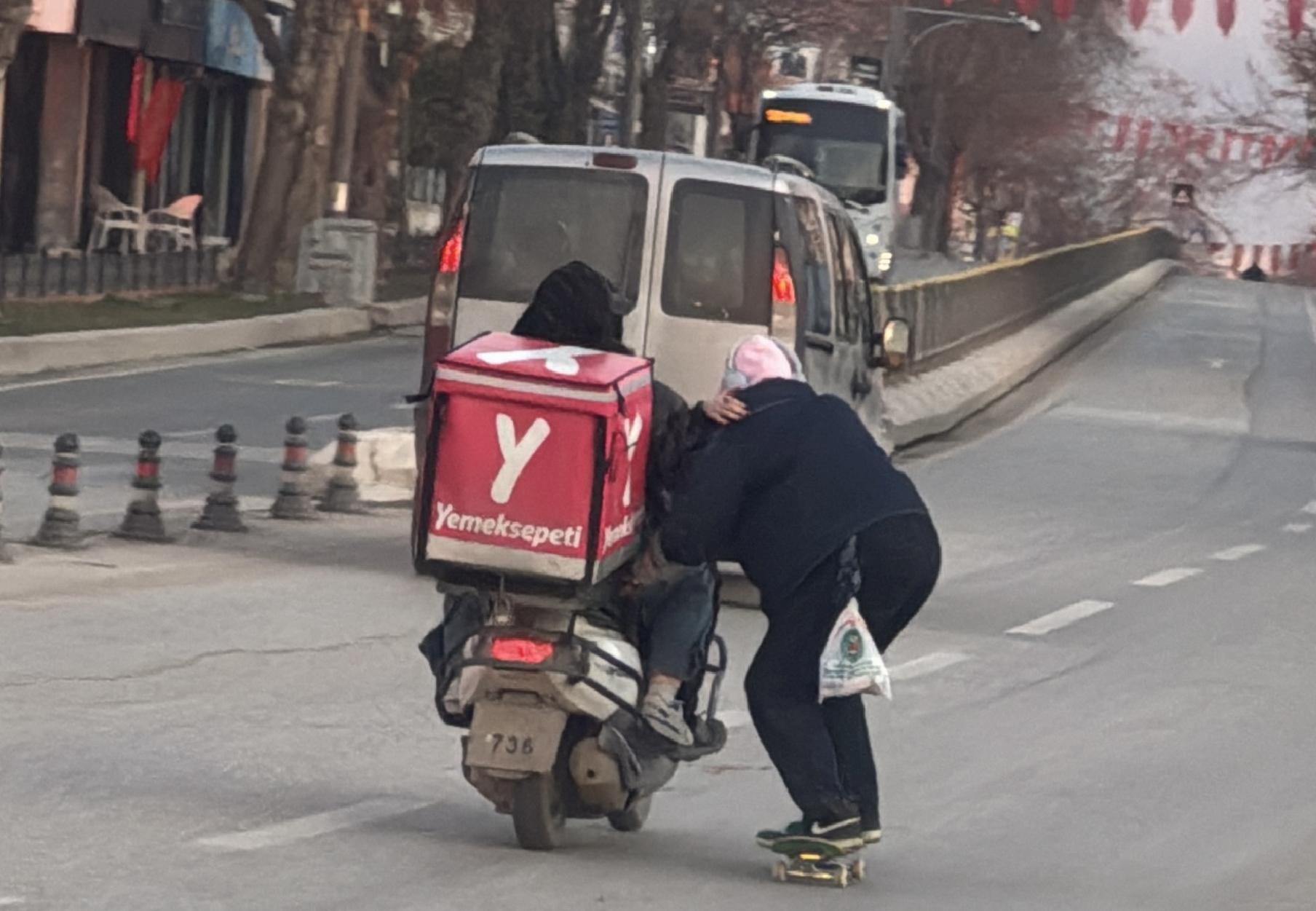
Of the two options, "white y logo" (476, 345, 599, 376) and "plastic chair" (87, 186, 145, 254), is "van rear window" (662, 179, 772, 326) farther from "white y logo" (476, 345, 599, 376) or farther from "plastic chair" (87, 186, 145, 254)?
"plastic chair" (87, 186, 145, 254)

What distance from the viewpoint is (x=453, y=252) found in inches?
554

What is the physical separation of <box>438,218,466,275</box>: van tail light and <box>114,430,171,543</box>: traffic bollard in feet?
5.50

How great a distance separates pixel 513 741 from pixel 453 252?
6.58 m

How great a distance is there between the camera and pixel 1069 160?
114 m

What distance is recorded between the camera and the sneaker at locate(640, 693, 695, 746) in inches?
311

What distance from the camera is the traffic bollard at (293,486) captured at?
16.3m

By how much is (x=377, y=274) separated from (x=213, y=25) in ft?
18.2

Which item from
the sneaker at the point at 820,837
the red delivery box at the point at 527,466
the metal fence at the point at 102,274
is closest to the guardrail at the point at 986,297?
the metal fence at the point at 102,274

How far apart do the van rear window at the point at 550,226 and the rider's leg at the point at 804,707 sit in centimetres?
592

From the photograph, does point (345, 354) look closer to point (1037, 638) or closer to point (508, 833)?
point (1037, 638)

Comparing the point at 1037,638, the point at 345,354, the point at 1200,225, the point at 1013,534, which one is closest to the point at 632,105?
the point at 345,354

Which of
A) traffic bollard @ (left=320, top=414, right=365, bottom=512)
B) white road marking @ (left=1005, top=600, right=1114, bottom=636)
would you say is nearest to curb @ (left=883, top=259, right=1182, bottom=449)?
traffic bollard @ (left=320, top=414, right=365, bottom=512)

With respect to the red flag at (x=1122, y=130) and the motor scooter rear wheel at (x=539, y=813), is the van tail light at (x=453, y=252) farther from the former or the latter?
the red flag at (x=1122, y=130)

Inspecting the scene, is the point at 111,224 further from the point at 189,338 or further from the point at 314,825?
the point at 314,825
